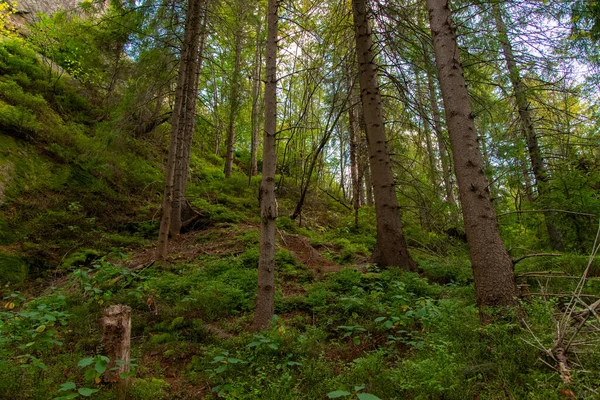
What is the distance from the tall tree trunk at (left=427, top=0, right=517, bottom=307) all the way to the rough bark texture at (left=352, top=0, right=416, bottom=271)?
2.21m

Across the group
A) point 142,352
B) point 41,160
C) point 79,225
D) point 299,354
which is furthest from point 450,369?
point 41,160

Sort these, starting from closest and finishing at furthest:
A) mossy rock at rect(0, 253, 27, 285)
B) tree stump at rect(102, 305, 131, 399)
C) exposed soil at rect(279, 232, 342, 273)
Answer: tree stump at rect(102, 305, 131, 399), mossy rock at rect(0, 253, 27, 285), exposed soil at rect(279, 232, 342, 273)

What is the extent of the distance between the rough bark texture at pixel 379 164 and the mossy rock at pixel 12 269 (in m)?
6.19

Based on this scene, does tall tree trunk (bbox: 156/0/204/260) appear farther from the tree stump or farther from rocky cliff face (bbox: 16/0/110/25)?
rocky cliff face (bbox: 16/0/110/25)

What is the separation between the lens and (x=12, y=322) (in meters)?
3.49

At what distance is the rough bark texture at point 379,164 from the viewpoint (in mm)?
5523

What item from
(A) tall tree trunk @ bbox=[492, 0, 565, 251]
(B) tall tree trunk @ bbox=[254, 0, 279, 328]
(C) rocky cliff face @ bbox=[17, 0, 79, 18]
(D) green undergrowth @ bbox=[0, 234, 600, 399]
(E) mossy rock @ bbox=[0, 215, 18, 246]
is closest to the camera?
(D) green undergrowth @ bbox=[0, 234, 600, 399]

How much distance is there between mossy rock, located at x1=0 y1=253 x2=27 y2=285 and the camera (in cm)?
549

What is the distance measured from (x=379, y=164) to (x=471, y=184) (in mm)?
2550

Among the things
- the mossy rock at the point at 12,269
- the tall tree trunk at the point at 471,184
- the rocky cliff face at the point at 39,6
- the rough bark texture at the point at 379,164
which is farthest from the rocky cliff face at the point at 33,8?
the tall tree trunk at the point at 471,184

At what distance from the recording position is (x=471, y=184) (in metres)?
3.30

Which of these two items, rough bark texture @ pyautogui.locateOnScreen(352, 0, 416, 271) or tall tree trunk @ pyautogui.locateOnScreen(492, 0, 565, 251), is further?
rough bark texture @ pyautogui.locateOnScreen(352, 0, 416, 271)

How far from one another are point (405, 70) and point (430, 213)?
264 cm

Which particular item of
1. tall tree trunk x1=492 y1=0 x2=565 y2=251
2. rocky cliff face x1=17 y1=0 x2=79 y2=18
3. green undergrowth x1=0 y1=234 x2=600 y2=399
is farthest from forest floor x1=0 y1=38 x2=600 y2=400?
rocky cliff face x1=17 y1=0 x2=79 y2=18
